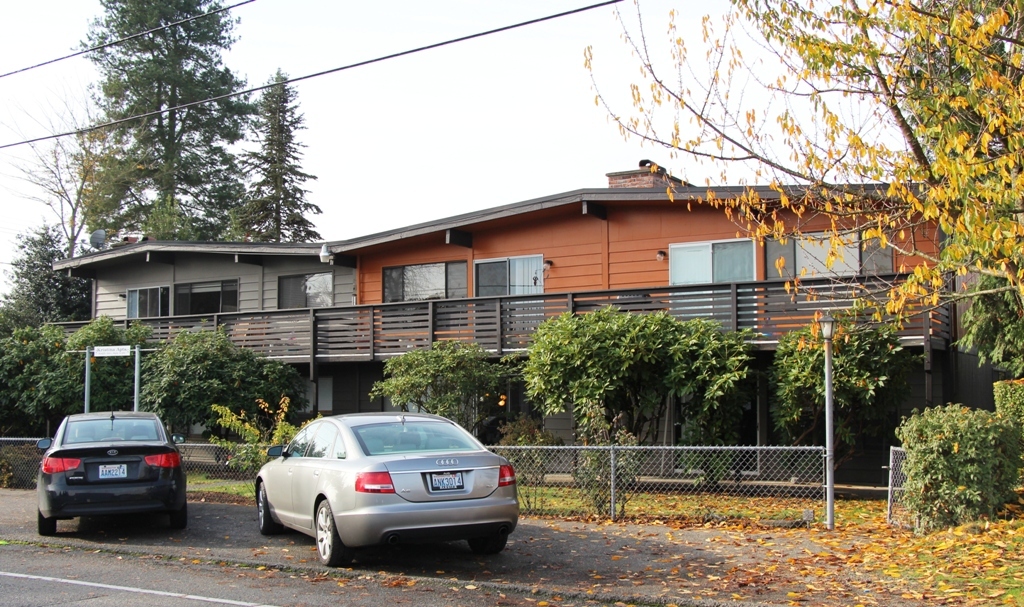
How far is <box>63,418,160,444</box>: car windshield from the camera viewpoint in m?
11.8

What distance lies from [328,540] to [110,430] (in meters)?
4.52

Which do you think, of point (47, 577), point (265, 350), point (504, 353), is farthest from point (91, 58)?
point (47, 577)

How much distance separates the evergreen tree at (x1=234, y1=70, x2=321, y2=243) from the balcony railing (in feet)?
84.5

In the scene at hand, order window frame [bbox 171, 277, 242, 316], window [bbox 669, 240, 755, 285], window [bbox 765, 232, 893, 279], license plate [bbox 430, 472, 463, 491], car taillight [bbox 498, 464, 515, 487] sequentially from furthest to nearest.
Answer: window frame [bbox 171, 277, 242, 316]
window [bbox 669, 240, 755, 285]
window [bbox 765, 232, 893, 279]
car taillight [bbox 498, 464, 515, 487]
license plate [bbox 430, 472, 463, 491]

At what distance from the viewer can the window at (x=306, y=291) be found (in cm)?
2439

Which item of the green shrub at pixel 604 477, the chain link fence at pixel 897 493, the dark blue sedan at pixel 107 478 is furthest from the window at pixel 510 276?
the dark blue sedan at pixel 107 478

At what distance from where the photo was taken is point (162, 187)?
4922cm

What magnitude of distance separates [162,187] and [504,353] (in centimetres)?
3601

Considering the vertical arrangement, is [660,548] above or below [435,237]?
below

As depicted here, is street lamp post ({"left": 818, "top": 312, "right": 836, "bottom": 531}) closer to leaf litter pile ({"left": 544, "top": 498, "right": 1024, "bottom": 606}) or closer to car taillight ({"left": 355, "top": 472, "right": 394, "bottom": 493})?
leaf litter pile ({"left": 544, "top": 498, "right": 1024, "bottom": 606})

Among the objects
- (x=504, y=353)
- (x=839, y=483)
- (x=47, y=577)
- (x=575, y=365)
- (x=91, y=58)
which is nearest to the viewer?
(x=47, y=577)

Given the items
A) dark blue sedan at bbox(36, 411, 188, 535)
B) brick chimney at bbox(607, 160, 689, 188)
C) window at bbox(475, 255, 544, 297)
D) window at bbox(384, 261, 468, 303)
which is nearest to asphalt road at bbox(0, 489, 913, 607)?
dark blue sedan at bbox(36, 411, 188, 535)

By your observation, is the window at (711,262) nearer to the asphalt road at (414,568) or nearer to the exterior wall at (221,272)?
the asphalt road at (414,568)

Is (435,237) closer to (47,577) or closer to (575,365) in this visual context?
(575,365)
